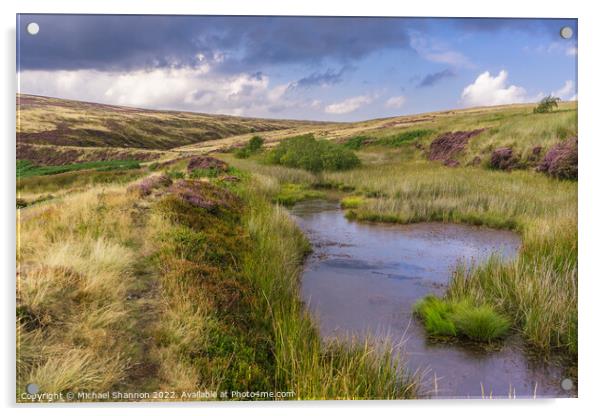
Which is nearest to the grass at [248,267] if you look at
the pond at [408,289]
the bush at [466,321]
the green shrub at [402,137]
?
the bush at [466,321]

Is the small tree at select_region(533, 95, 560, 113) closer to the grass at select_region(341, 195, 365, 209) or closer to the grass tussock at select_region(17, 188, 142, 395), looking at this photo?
the grass at select_region(341, 195, 365, 209)

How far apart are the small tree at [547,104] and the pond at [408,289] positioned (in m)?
1.98

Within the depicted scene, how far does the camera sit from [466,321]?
528 centimetres

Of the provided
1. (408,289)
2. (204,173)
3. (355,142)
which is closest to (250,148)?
(204,173)

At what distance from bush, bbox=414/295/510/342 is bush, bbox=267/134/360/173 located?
2744 millimetres

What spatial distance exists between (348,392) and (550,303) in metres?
2.56

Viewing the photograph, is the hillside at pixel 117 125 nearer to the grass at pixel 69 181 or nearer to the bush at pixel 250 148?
the bush at pixel 250 148

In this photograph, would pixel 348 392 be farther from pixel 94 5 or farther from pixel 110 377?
pixel 94 5

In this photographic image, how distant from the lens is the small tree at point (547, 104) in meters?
5.64

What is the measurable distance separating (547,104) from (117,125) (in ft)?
17.7

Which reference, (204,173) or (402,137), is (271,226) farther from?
(402,137)

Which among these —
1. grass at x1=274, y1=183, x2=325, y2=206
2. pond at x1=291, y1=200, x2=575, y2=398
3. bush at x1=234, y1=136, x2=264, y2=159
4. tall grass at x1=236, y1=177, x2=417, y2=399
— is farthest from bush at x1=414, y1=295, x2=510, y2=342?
grass at x1=274, y1=183, x2=325, y2=206

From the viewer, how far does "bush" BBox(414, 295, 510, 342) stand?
5219mm

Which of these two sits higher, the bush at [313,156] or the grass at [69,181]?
the bush at [313,156]
